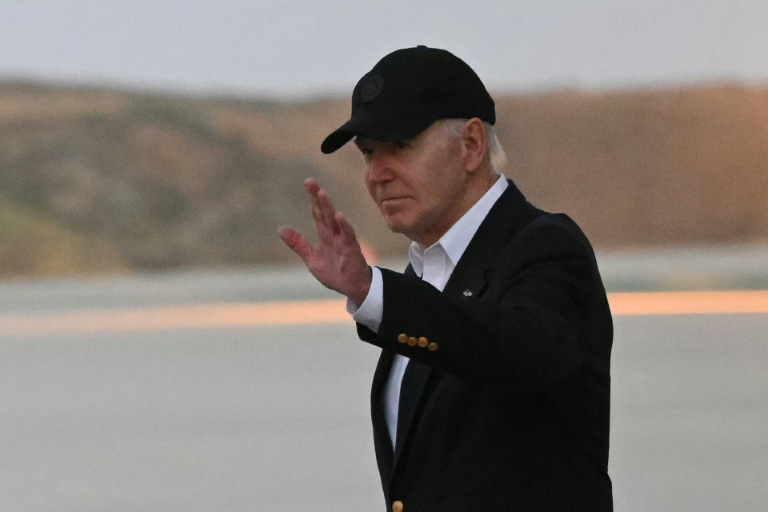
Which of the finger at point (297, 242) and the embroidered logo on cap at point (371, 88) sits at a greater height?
the embroidered logo on cap at point (371, 88)

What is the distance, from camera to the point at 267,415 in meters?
8.81

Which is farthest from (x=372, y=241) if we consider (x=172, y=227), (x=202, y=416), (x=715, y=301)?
(x=202, y=416)

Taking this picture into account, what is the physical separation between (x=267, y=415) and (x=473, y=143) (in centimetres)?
693

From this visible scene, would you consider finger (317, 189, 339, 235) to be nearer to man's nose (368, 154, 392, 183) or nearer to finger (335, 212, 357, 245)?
finger (335, 212, 357, 245)

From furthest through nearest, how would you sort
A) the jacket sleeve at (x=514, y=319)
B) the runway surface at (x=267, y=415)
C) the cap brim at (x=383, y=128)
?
the runway surface at (x=267, y=415), the cap brim at (x=383, y=128), the jacket sleeve at (x=514, y=319)

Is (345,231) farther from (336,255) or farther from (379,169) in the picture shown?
(379,169)

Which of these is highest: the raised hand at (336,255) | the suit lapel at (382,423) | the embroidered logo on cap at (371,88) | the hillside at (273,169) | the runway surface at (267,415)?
the hillside at (273,169)

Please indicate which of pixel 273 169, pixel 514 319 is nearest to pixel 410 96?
pixel 514 319

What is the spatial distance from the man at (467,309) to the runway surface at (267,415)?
13.4 ft

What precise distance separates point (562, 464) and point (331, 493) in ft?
14.8

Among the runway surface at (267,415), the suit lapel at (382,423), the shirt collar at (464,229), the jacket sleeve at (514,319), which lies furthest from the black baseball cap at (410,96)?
the runway surface at (267,415)

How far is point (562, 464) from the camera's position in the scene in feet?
6.35

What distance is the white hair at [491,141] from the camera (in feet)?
6.66

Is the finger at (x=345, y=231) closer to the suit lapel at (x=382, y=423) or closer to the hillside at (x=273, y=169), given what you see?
the suit lapel at (x=382, y=423)
